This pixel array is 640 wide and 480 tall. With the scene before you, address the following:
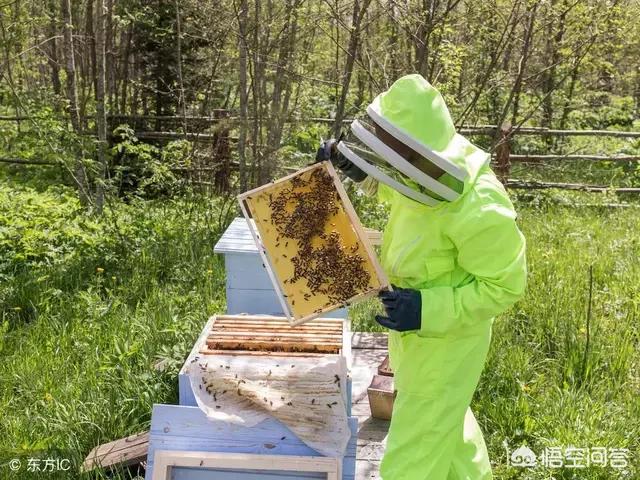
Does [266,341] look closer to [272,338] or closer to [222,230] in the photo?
[272,338]

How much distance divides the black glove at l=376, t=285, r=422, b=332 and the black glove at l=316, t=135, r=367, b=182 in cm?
52

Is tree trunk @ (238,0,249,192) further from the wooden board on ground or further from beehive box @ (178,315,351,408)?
beehive box @ (178,315,351,408)

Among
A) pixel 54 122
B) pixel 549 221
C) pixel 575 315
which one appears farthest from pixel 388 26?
pixel 575 315

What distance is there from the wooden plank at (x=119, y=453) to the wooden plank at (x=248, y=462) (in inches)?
20.6

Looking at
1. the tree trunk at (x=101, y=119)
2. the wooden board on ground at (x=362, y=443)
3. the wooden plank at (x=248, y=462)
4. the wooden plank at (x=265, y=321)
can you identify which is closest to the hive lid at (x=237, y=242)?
the wooden plank at (x=265, y=321)

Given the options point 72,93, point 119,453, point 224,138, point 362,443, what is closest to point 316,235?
point 362,443

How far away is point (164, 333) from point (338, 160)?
1.91m

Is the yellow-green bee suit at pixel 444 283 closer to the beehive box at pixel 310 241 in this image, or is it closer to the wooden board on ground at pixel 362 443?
the beehive box at pixel 310 241

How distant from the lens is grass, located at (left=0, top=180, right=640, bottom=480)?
3135 mm

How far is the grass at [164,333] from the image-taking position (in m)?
3.13

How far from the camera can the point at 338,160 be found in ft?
7.91

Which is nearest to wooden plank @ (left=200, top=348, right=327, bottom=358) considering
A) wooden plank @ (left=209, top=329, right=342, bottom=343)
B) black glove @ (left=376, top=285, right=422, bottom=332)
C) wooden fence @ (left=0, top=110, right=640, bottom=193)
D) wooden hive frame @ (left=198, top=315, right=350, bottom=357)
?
wooden hive frame @ (left=198, top=315, right=350, bottom=357)

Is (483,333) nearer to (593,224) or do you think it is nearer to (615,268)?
(615,268)

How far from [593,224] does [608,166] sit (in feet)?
13.9
